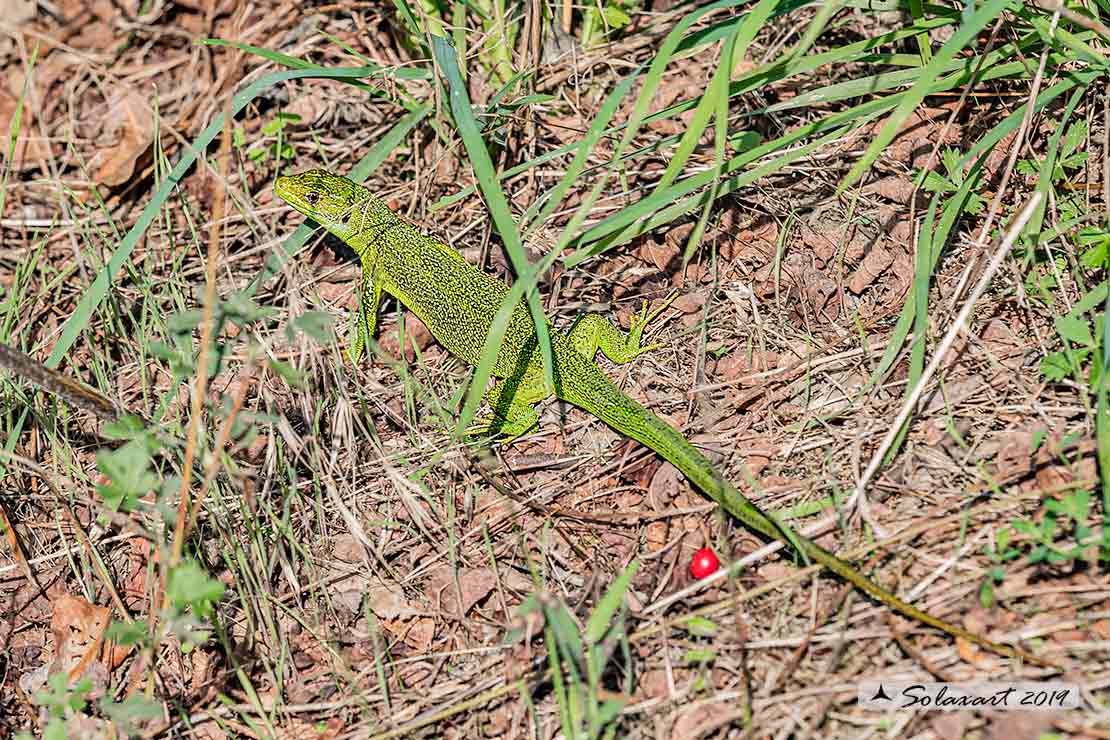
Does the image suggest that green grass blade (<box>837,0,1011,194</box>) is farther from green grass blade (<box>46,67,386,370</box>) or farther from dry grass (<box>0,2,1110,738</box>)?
green grass blade (<box>46,67,386,370</box>)

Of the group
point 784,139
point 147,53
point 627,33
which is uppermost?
point 147,53

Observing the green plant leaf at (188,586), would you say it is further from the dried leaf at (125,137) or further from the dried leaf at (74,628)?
the dried leaf at (125,137)

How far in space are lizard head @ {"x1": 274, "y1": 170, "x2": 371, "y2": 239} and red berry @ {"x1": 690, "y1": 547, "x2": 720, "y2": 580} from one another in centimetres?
213

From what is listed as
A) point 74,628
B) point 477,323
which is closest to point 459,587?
point 477,323

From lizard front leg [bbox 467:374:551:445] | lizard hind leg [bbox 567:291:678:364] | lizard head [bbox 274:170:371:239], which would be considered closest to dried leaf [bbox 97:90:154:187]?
lizard head [bbox 274:170:371:239]

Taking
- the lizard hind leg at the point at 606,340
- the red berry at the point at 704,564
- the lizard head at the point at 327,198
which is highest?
the lizard head at the point at 327,198

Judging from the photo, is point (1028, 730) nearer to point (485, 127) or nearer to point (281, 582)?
point (281, 582)

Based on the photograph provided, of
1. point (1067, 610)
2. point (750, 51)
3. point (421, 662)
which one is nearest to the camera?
point (1067, 610)

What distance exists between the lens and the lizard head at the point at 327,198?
4172 millimetres

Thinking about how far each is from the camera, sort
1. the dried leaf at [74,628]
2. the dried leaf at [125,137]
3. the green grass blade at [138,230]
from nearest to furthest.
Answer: the dried leaf at [74,628] < the green grass blade at [138,230] < the dried leaf at [125,137]

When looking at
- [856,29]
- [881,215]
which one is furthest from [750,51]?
[881,215]

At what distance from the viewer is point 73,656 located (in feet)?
11.6

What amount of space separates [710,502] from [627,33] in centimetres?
260

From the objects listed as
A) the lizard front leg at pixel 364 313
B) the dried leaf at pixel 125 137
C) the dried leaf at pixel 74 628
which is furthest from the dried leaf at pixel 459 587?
the dried leaf at pixel 125 137
